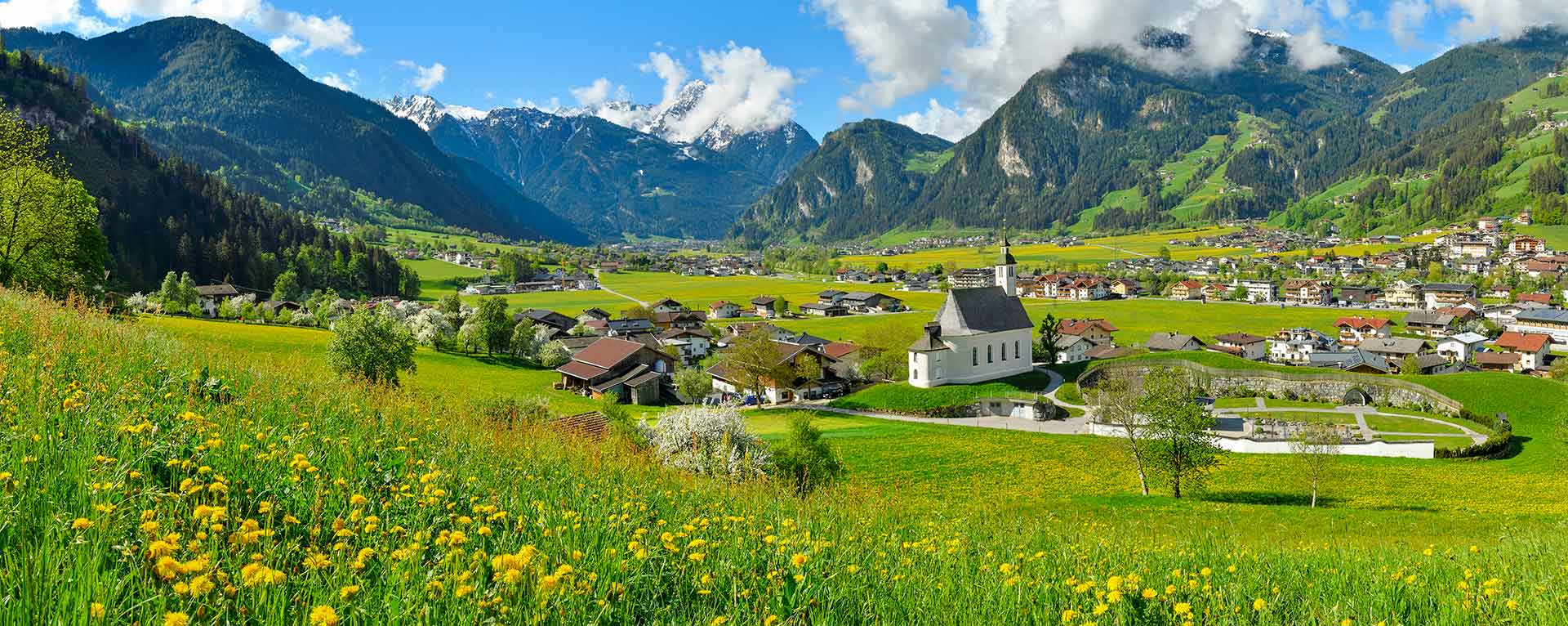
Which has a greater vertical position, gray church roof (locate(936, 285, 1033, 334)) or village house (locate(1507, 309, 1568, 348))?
gray church roof (locate(936, 285, 1033, 334))

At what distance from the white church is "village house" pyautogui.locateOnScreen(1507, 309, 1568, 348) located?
8799cm

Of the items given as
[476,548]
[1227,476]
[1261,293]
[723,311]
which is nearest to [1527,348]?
[1261,293]

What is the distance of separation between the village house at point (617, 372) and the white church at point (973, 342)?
2342 cm

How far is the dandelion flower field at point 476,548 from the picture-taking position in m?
3.50

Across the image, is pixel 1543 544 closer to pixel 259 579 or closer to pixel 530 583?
pixel 530 583

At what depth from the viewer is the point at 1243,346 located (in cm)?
9569

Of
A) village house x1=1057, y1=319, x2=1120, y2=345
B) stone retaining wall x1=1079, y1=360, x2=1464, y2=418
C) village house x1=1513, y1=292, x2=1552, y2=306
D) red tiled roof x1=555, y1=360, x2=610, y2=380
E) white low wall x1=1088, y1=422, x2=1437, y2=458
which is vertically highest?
village house x1=1513, y1=292, x2=1552, y2=306

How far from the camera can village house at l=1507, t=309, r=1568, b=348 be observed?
10388 cm

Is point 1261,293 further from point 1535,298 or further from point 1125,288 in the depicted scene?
point 1535,298

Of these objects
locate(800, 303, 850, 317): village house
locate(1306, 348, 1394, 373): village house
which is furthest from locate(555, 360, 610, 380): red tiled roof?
locate(1306, 348, 1394, 373): village house

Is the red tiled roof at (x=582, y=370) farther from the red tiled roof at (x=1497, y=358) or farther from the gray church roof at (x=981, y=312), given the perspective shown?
the red tiled roof at (x=1497, y=358)

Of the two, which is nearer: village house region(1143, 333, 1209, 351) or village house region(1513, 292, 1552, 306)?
village house region(1143, 333, 1209, 351)

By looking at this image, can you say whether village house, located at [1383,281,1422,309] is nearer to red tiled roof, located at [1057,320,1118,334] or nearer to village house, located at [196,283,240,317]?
red tiled roof, located at [1057,320,1118,334]

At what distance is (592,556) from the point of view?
4.86m
